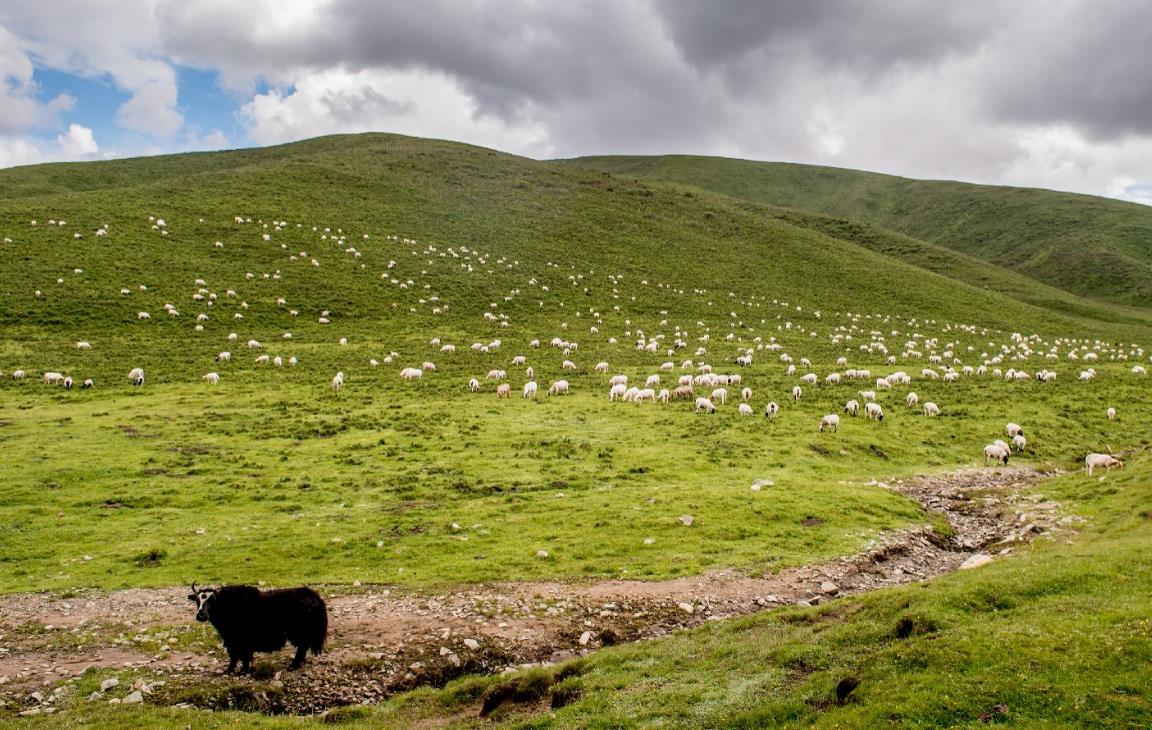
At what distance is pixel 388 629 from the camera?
1547 centimetres

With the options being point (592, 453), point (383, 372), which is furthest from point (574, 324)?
point (592, 453)

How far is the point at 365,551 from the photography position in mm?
19938

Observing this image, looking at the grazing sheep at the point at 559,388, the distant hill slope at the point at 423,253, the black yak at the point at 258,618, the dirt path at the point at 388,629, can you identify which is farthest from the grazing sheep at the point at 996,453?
the distant hill slope at the point at 423,253

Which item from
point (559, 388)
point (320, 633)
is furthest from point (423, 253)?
point (320, 633)

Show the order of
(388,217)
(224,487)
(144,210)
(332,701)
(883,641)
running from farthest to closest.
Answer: (388,217), (144,210), (224,487), (332,701), (883,641)

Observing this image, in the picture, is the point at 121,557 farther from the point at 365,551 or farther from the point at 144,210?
the point at 144,210

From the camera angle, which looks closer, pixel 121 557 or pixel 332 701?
pixel 332 701

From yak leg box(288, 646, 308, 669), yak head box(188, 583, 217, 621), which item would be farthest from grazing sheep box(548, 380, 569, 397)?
yak head box(188, 583, 217, 621)

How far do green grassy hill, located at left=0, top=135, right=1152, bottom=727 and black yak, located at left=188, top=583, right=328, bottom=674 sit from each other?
195 centimetres

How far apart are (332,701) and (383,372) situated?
34771 millimetres

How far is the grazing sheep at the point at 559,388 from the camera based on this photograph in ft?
136

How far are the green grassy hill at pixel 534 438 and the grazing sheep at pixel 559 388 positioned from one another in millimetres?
2208

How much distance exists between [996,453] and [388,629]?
30.7 metres

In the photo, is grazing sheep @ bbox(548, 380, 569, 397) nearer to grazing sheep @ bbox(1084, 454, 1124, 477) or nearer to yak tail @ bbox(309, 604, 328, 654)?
grazing sheep @ bbox(1084, 454, 1124, 477)
